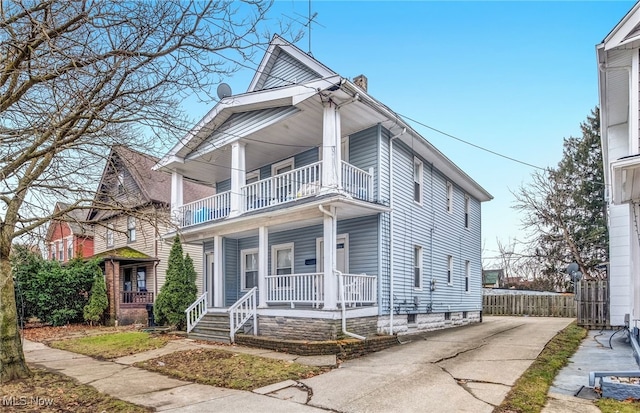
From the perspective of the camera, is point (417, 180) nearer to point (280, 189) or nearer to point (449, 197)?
point (449, 197)

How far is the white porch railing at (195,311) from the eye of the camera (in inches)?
542

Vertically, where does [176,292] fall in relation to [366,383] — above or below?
above

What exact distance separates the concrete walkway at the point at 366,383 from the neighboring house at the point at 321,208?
1.88m

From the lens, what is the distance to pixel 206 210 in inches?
605

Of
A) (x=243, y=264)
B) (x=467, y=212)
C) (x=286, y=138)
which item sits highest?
(x=286, y=138)

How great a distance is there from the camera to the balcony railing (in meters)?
21.1

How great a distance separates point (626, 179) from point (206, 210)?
12209mm

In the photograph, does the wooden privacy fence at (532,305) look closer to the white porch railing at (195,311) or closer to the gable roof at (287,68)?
the white porch railing at (195,311)

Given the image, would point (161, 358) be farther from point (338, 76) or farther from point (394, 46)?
point (394, 46)

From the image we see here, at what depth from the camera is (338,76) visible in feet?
34.2

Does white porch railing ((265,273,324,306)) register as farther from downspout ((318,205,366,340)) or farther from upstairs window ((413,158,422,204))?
upstairs window ((413,158,422,204))

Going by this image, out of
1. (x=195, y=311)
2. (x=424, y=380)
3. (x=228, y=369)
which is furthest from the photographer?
(x=195, y=311)

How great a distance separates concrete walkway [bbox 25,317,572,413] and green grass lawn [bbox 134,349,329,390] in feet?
0.91

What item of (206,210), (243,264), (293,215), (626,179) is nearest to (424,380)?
(626,179)
